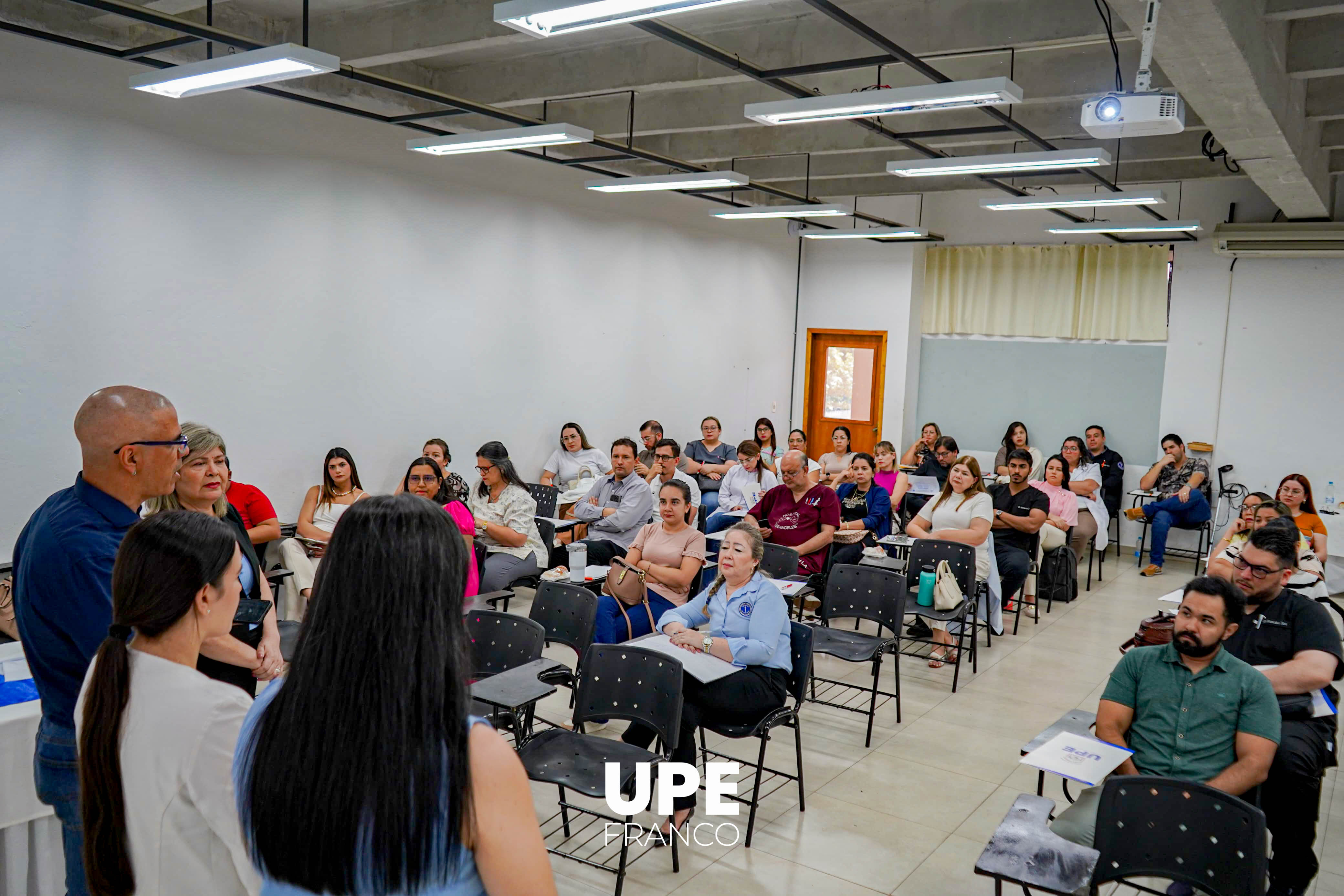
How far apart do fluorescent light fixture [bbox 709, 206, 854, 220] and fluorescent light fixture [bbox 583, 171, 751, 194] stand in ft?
2.91

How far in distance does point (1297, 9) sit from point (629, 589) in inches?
165

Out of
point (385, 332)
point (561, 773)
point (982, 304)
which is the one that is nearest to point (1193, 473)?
point (982, 304)

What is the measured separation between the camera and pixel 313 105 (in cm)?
665

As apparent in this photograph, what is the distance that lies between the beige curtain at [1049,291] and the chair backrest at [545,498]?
19.8 ft

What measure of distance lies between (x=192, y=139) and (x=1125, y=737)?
20.3ft

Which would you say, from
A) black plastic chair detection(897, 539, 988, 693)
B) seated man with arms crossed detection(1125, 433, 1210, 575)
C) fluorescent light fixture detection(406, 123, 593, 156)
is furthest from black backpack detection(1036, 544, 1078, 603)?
fluorescent light fixture detection(406, 123, 593, 156)

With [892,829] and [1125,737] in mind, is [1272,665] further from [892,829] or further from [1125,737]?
[892,829]

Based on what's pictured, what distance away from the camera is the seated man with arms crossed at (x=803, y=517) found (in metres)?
6.55

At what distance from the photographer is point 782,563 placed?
233 inches

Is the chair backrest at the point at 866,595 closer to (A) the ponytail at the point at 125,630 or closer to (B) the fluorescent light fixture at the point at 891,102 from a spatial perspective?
(B) the fluorescent light fixture at the point at 891,102

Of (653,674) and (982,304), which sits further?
(982,304)

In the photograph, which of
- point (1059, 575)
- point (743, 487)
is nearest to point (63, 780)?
point (743, 487)

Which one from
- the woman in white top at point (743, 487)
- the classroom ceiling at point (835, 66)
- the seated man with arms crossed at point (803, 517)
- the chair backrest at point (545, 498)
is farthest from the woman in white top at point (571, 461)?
the classroom ceiling at point (835, 66)

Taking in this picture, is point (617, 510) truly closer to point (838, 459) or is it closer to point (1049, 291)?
point (838, 459)
